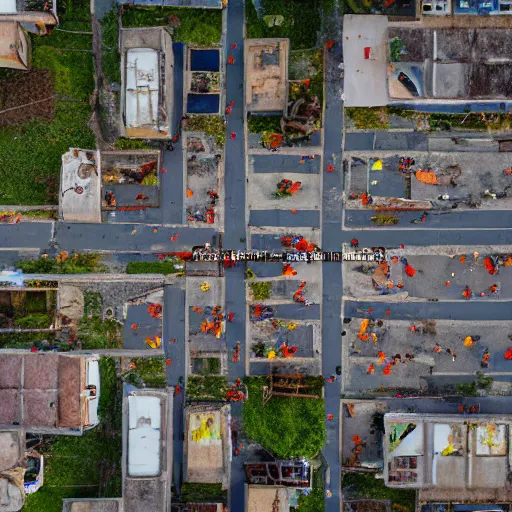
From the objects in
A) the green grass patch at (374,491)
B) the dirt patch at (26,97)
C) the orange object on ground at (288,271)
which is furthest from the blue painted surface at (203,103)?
the green grass patch at (374,491)

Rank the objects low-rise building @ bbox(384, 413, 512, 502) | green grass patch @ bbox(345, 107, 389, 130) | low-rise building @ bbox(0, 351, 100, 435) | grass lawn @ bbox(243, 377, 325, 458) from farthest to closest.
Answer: green grass patch @ bbox(345, 107, 389, 130)
grass lawn @ bbox(243, 377, 325, 458)
low-rise building @ bbox(384, 413, 512, 502)
low-rise building @ bbox(0, 351, 100, 435)

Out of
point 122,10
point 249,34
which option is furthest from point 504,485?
point 122,10

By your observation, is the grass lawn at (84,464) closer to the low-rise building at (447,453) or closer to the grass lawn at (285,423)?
the grass lawn at (285,423)

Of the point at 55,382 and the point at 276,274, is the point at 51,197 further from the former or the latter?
the point at 276,274

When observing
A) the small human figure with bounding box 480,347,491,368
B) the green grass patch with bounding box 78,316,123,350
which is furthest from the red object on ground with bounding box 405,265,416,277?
the green grass patch with bounding box 78,316,123,350

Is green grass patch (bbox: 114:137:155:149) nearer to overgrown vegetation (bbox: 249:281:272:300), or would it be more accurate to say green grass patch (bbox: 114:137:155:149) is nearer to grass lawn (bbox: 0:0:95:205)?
grass lawn (bbox: 0:0:95:205)

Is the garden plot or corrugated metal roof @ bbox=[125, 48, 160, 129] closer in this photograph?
corrugated metal roof @ bbox=[125, 48, 160, 129]

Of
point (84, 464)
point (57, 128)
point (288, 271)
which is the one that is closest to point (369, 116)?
point (288, 271)
